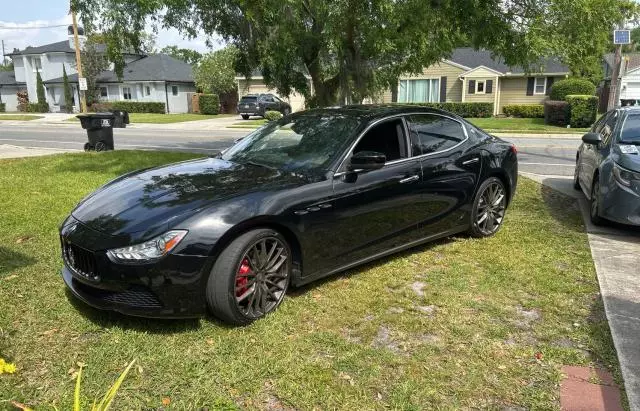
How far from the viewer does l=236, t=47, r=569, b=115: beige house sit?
109 feet

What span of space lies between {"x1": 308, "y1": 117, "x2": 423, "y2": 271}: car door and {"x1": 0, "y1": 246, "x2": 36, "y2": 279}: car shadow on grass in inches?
109

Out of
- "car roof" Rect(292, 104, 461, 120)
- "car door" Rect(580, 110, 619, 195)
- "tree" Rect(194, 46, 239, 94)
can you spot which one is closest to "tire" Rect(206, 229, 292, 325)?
"car roof" Rect(292, 104, 461, 120)

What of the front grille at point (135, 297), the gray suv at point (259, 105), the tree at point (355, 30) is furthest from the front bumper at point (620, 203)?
the gray suv at point (259, 105)

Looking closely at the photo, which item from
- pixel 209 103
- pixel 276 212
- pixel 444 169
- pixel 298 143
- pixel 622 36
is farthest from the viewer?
pixel 209 103

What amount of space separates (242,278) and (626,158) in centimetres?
488

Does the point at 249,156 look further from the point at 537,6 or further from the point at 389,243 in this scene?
the point at 537,6

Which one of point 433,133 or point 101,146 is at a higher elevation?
point 433,133

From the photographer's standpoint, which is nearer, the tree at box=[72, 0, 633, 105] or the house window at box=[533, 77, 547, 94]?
the tree at box=[72, 0, 633, 105]

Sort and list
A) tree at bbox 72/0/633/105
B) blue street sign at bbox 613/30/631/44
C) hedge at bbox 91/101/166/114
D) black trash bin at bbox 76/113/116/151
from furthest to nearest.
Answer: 1. hedge at bbox 91/101/166/114
2. black trash bin at bbox 76/113/116/151
3. blue street sign at bbox 613/30/631/44
4. tree at bbox 72/0/633/105

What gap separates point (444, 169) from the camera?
5289 millimetres

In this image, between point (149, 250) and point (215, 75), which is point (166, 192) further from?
point (215, 75)

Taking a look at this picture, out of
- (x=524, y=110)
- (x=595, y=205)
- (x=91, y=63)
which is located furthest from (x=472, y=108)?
(x=91, y=63)

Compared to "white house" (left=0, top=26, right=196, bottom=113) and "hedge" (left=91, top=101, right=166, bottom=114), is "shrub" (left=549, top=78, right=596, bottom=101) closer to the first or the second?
"hedge" (left=91, top=101, right=166, bottom=114)

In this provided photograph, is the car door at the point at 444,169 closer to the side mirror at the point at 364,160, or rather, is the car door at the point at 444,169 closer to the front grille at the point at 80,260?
the side mirror at the point at 364,160
